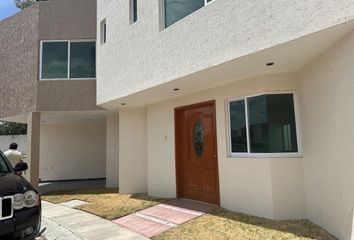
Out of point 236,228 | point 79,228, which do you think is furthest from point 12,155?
point 236,228

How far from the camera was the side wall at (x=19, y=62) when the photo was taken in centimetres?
1204

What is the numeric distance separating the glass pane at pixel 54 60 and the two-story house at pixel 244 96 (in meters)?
2.87

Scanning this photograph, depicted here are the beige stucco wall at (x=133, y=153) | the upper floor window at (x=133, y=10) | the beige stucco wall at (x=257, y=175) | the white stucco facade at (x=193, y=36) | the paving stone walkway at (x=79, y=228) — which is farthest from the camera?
the beige stucco wall at (x=133, y=153)

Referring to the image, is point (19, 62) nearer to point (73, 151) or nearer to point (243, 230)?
point (73, 151)

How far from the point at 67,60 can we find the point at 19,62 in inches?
91.0

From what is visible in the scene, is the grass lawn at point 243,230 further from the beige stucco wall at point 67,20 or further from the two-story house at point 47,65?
the beige stucco wall at point 67,20

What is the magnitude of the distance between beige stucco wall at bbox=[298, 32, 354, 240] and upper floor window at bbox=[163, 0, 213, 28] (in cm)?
276

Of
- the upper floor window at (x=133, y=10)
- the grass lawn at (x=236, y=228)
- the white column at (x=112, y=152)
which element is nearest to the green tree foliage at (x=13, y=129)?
Answer: the white column at (x=112, y=152)

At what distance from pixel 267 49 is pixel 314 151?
2368 millimetres

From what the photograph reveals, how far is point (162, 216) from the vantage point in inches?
289

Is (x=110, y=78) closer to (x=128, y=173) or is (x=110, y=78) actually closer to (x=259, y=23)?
(x=128, y=173)

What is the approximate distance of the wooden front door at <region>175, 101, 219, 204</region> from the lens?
26.1 ft

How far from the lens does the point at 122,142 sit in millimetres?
10812

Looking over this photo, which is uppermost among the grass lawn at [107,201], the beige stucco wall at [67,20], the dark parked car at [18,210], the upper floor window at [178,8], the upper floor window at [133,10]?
the beige stucco wall at [67,20]
